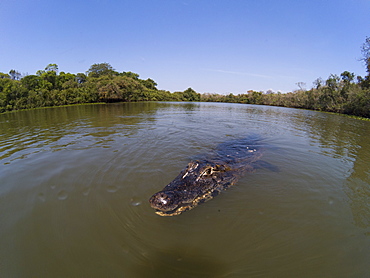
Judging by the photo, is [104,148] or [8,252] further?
[104,148]

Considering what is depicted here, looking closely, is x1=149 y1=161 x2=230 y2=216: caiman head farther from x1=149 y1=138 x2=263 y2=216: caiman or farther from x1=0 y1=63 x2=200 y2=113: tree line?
x1=0 y1=63 x2=200 y2=113: tree line

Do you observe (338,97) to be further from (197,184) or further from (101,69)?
(101,69)

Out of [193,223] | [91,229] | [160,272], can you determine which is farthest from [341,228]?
[91,229]

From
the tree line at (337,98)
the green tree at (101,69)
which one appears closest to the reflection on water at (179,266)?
the tree line at (337,98)

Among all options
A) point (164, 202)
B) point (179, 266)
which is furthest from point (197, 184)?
point (179, 266)

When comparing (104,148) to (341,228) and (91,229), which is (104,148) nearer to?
(91,229)

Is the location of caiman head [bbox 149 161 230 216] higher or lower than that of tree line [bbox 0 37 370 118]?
lower

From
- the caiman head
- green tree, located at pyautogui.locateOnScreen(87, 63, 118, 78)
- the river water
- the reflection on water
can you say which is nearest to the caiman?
the caiman head
